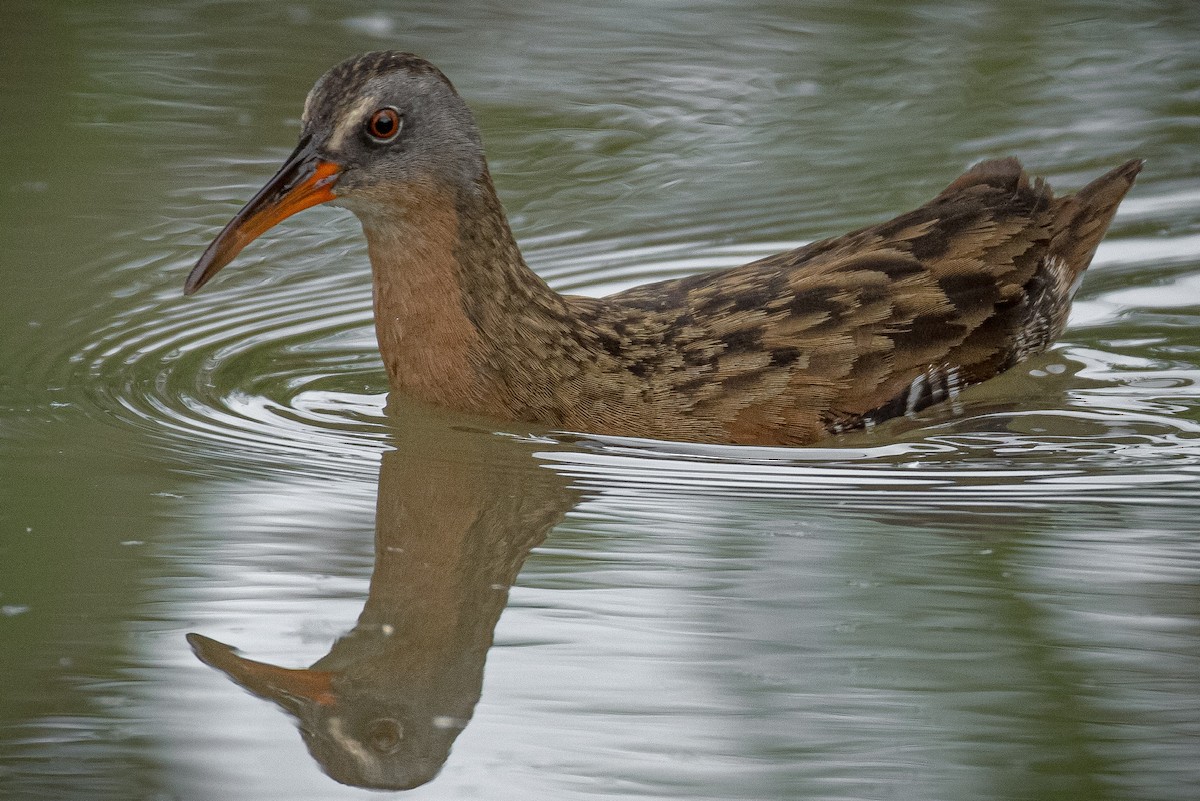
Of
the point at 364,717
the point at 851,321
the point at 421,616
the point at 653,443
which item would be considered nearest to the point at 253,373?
the point at 653,443

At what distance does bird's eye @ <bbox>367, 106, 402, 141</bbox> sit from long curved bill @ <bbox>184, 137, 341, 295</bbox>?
0.18 meters

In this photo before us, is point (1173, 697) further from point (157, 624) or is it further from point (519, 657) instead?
point (157, 624)

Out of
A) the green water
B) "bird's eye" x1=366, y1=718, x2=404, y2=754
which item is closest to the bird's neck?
the green water

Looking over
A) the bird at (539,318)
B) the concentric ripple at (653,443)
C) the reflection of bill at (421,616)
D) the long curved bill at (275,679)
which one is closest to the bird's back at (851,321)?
the bird at (539,318)

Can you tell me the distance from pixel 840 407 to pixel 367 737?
2.73m

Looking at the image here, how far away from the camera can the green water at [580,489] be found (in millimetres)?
4043

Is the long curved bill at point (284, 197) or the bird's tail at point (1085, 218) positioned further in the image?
the bird's tail at point (1085, 218)

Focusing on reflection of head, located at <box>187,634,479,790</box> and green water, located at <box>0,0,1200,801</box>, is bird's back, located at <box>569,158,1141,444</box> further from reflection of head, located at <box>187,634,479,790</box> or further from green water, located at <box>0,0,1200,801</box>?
reflection of head, located at <box>187,634,479,790</box>

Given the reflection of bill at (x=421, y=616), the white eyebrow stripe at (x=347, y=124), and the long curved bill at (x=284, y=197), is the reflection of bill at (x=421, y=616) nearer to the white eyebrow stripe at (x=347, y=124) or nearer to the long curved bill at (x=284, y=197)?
the long curved bill at (x=284, y=197)

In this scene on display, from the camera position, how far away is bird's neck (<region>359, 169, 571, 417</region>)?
613 centimetres

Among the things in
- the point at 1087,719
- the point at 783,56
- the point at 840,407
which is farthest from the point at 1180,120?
the point at 1087,719

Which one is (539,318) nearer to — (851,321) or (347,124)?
(347,124)

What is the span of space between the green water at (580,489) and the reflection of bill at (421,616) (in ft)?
0.05

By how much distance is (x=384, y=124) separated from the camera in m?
6.07
